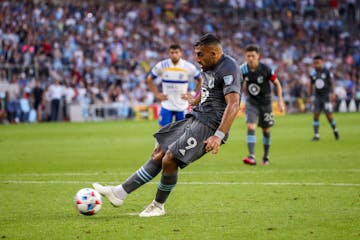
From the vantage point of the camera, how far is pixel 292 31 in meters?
53.1

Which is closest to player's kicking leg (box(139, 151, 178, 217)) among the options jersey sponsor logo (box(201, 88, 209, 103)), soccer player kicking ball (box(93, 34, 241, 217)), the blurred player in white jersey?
soccer player kicking ball (box(93, 34, 241, 217))

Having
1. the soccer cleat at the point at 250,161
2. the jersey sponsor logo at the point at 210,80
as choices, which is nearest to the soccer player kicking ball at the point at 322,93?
the soccer cleat at the point at 250,161

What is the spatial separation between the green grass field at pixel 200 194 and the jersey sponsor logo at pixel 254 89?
1578 millimetres

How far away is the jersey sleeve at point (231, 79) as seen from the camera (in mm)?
9234

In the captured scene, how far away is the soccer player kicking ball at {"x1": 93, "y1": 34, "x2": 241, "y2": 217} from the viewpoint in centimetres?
924

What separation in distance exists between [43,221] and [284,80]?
127 feet

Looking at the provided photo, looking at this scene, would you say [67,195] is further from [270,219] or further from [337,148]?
[337,148]

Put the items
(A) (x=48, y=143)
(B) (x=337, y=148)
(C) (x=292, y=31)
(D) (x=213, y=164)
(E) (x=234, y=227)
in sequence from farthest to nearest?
(C) (x=292, y=31) < (A) (x=48, y=143) < (B) (x=337, y=148) < (D) (x=213, y=164) < (E) (x=234, y=227)

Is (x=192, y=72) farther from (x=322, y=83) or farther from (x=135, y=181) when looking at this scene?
(x=135, y=181)

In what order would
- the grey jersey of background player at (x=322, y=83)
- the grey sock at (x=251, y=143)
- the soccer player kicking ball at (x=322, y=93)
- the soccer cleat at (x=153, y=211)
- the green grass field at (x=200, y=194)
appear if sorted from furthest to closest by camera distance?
the grey jersey of background player at (x=322, y=83) → the soccer player kicking ball at (x=322, y=93) → the grey sock at (x=251, y=143) → the soccer cleat at (x=153, y=211) → the green grass field at (x=200, y=194)

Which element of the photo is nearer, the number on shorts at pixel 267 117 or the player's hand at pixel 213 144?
the player's hand at pixel 213 144

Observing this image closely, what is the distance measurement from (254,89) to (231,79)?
8.16m

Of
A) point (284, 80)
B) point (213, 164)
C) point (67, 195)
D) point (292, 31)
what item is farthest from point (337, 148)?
point (292, 31)

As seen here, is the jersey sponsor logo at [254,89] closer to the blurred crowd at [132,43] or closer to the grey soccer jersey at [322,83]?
the grey soccer jersey at [322,83]
